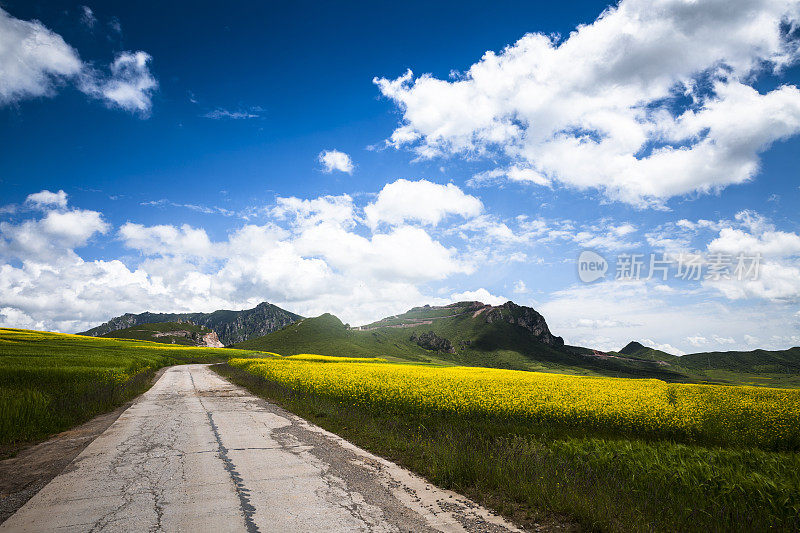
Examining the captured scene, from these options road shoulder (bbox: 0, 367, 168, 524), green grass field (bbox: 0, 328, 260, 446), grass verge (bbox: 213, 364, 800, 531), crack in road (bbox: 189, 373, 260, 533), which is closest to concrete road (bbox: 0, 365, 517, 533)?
crack in road (bbox: 189, 373, 260, 533)

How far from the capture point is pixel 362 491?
19.9 feet

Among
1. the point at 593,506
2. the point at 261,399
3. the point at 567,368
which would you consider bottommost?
the point at 567,368

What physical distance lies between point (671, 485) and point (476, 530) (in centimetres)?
449

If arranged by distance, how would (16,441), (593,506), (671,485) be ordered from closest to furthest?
1. (593,506)
2. (671,485)
3. (16,441)

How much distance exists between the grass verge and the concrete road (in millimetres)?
586

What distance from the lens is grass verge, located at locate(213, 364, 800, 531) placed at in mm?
5117

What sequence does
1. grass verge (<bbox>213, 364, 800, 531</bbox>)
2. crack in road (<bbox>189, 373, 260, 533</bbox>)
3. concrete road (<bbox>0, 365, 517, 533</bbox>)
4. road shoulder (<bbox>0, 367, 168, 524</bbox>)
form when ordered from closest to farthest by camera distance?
crack in road (<bbox>189, 373, 260, 533</bbox>) < concrete road (<bbox>0, 365, 517, 533</bbox>) < grass verge (<bbox>213, 364, 800, 531</bbox>) < road shoulder (<bbox>0, 367, 168, 524</bbox>)

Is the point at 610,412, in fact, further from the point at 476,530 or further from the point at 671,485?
the point at 476,530

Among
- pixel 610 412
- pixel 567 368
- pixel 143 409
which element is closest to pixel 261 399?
pixel 143 409

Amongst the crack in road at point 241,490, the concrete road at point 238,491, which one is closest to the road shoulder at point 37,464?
the concrete road at point 238,491

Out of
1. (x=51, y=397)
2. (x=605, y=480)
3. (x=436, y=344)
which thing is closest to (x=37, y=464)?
(x=51, y=397)

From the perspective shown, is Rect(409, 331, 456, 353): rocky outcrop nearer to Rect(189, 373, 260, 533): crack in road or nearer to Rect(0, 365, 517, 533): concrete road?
Rect(0, 365, 517, 533): concrete road

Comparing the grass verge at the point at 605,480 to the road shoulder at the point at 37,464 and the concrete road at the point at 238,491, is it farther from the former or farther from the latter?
the road shoulder at the point at 37,464

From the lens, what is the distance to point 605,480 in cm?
632
